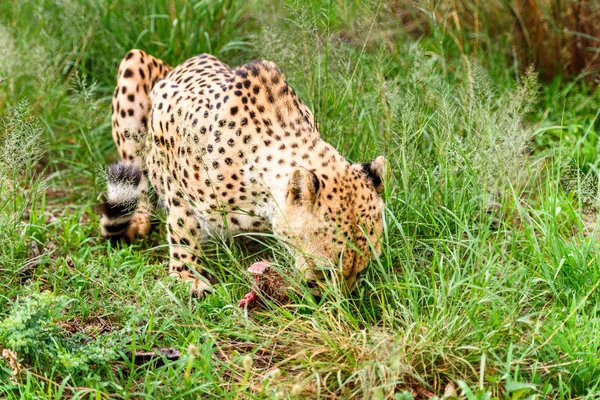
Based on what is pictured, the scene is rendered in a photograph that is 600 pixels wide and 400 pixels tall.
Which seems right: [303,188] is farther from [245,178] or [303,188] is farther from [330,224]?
[245,178]

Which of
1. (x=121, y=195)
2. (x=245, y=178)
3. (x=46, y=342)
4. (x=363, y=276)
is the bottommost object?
(x=46, y=342)

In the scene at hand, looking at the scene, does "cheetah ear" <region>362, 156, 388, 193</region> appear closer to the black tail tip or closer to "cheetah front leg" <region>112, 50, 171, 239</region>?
the black tail tip

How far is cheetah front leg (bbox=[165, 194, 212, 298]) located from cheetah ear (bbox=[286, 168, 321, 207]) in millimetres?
771

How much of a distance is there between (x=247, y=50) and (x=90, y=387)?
124 inches

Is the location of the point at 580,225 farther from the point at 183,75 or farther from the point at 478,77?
the point at 183,75

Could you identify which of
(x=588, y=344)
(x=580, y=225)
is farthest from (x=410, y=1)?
(x=588, y=344)

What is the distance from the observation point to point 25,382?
3324 mm

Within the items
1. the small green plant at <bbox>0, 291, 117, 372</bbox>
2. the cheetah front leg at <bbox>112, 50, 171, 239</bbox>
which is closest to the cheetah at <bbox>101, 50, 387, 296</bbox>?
the cheetah front leg at <bbox>112, 50, 171, 239</bbox>

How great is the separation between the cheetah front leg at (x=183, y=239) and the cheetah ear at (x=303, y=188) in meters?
0.77

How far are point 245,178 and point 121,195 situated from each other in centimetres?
61

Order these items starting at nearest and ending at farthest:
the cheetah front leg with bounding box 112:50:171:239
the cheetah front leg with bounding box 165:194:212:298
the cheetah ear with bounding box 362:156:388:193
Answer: the cheetah ear with bounding box 362:156:388:193 → the cheetah front leg with bounding box 165:194:212:298 → the cheetah front leg with bounding box 112:50:171:239

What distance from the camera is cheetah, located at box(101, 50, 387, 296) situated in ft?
11.7

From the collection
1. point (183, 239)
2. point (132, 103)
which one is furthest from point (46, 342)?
point (132, 103)

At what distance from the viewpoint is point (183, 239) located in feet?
14.0
